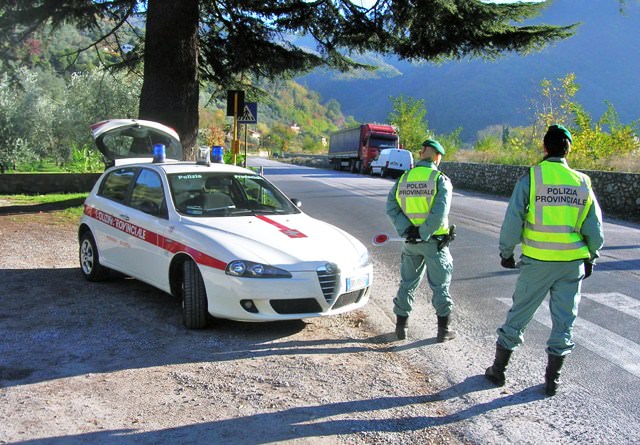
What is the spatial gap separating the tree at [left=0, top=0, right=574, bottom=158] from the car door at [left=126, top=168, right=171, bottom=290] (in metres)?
6.34

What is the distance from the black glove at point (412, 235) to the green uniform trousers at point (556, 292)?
40.6 inches

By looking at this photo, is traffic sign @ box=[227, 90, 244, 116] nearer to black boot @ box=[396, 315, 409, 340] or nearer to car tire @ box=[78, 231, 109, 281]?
car tire @ box=[78, 231, 109, 281]

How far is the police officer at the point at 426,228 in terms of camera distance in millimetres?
4938

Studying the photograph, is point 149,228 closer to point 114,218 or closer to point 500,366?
point 114,218

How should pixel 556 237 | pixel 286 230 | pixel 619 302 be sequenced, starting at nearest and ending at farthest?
pixel 556 237
pixel 286 230
pixel 619 302

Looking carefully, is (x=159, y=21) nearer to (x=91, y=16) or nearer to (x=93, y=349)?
(x=91, y=16)

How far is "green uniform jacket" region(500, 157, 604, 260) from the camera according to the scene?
4008 mm

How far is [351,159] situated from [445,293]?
131 feet

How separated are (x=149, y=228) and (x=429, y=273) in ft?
9.35

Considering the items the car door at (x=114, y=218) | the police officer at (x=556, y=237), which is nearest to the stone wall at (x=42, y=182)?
the car door at (x=114, y=218)

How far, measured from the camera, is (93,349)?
4668 millimetres

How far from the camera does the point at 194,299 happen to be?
Result: 509cm

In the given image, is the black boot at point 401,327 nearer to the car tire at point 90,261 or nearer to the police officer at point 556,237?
the police officer at point 556,237

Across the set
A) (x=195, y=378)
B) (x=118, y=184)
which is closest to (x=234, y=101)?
(x=118, y=184)
